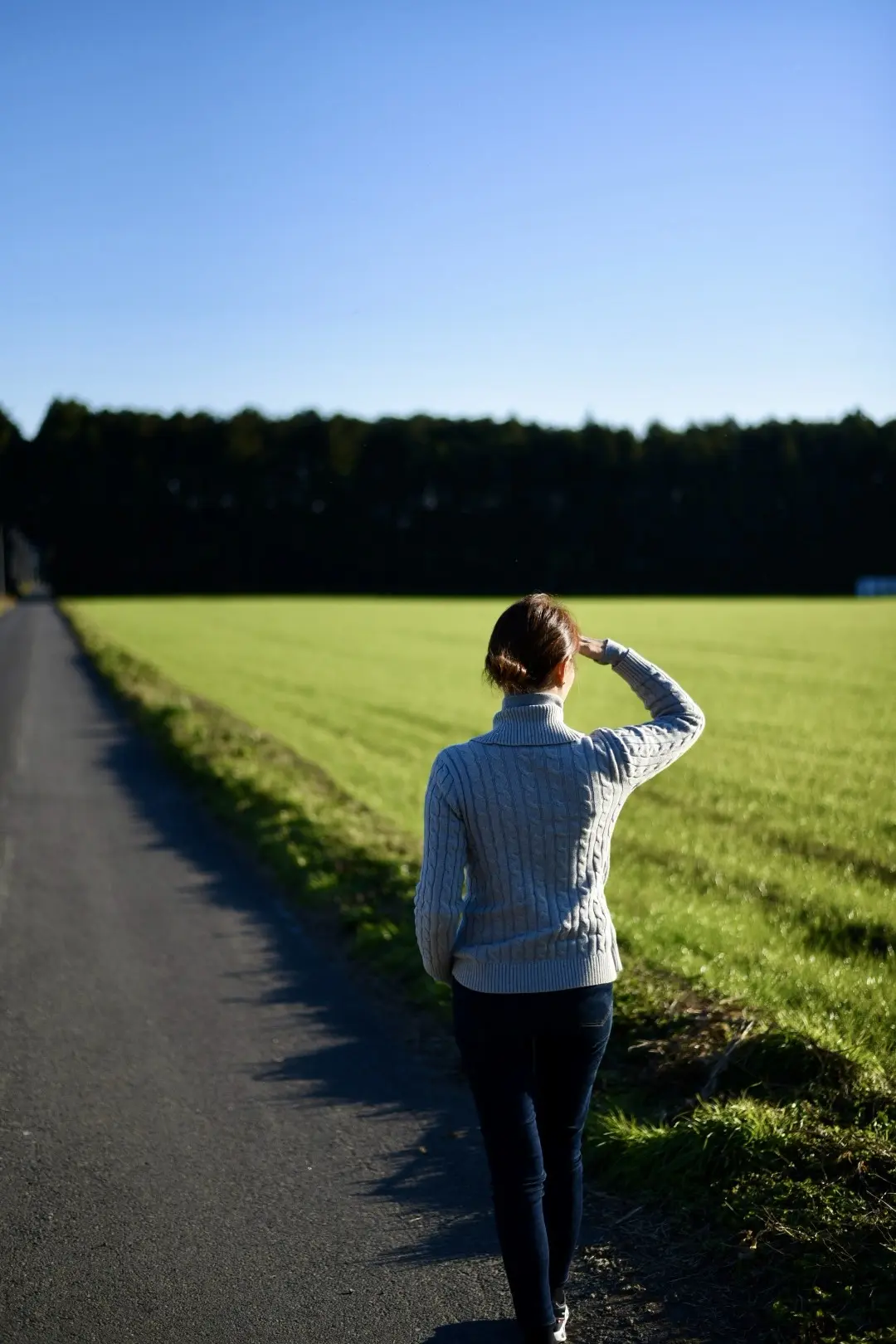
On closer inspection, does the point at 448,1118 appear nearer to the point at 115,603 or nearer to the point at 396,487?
the point at 115,603

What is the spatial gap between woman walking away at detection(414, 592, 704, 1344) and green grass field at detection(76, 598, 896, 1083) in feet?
6.23

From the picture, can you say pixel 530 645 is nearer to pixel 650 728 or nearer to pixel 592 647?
pixel 592 647

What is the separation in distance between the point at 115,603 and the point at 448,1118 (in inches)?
3078

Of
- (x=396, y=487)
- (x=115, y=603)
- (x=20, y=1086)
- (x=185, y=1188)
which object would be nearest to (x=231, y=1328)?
(x=185, y=1188)

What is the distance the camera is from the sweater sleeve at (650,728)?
333 cm

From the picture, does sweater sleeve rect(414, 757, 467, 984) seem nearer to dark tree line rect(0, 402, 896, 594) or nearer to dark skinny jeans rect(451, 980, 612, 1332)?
dark skinny jeans rect(451, 980, 612, 1332)

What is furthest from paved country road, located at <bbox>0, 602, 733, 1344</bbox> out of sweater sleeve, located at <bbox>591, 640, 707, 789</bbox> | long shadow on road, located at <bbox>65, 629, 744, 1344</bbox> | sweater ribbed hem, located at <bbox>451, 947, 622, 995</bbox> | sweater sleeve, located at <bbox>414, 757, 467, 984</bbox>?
sweater sleeve, located at <bbox>591, 640, 707, 789</bbox>

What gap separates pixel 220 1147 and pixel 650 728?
253 cm

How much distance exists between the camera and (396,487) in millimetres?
95062

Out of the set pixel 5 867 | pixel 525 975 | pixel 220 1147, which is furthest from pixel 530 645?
pixel 5 867

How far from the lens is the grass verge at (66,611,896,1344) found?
3.54 m

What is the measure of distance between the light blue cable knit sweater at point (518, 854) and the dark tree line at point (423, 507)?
79.0 m

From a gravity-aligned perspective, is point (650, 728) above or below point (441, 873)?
above

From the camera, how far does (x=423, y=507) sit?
309 ft
